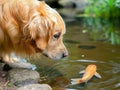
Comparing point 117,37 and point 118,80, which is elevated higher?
point 118,80

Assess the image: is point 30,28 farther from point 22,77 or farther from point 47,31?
point 22,77

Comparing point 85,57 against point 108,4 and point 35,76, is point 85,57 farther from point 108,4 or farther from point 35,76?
point 108,4

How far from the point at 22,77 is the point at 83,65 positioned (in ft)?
4.21

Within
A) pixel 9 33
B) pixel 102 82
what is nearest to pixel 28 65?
pixel 9 33

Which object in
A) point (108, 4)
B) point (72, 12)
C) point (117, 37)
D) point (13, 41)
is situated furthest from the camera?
point (72, 12)

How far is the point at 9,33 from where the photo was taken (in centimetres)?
528

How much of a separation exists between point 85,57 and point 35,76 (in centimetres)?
153

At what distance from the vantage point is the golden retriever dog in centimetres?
505

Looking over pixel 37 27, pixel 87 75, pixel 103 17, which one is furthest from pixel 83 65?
pixel 103 17

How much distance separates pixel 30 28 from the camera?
4988 mm

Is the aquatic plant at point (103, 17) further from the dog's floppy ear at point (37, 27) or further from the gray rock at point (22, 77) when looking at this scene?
the dog's floppy ear at point (37, 27)

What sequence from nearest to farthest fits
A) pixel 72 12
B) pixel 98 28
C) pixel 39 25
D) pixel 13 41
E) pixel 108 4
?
pixel 39 25 → pixel 13 41 → pixel 98 28 → pixel 108 4 → pixel 72 12

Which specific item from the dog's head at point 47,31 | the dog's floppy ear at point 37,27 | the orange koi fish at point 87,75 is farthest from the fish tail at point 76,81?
the dog's floppy ear at point 37,27

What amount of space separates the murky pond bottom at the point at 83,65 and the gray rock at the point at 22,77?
0.14 m
